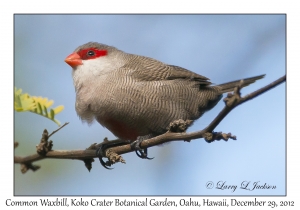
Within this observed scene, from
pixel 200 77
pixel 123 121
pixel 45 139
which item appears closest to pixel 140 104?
pixel 123 121

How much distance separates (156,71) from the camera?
552cm

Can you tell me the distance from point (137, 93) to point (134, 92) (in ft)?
0.13

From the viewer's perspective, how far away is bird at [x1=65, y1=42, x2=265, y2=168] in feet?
16.3

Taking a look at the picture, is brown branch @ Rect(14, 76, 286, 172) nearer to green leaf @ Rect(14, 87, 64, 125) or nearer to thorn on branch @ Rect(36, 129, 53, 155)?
thorn on branch @ Rect(36, 129, 53, 155)

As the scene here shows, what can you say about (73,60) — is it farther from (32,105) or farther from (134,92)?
(32,105)

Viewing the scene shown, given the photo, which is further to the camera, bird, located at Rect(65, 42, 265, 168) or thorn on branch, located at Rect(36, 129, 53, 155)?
bird, located at Rect(65, 42, 265, 168)

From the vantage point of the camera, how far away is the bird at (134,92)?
4.97 m

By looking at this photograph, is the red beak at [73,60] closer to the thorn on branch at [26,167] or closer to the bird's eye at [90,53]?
the bird's eye at [90,53]

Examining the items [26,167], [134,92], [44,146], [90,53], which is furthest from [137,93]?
[26,167]

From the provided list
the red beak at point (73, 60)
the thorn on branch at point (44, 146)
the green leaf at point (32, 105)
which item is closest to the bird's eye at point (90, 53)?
the red beak at point (73, 60)

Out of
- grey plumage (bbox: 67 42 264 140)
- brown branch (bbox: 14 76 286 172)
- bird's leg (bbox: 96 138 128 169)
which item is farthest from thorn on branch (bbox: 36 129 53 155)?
grey plumage (bbox: 67 42 264 140)

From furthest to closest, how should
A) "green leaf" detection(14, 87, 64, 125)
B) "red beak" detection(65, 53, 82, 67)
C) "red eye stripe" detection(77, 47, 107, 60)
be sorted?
1. "red eye stripe" detection(77, 47, 107, 60)
2. "red beak" detection(65, 53, 82, 67)
3. "green leaf" detection(14, 87, 64, 125)

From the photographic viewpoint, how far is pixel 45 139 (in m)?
3.66

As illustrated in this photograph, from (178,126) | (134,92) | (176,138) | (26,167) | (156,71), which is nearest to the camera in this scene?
(26,167)
